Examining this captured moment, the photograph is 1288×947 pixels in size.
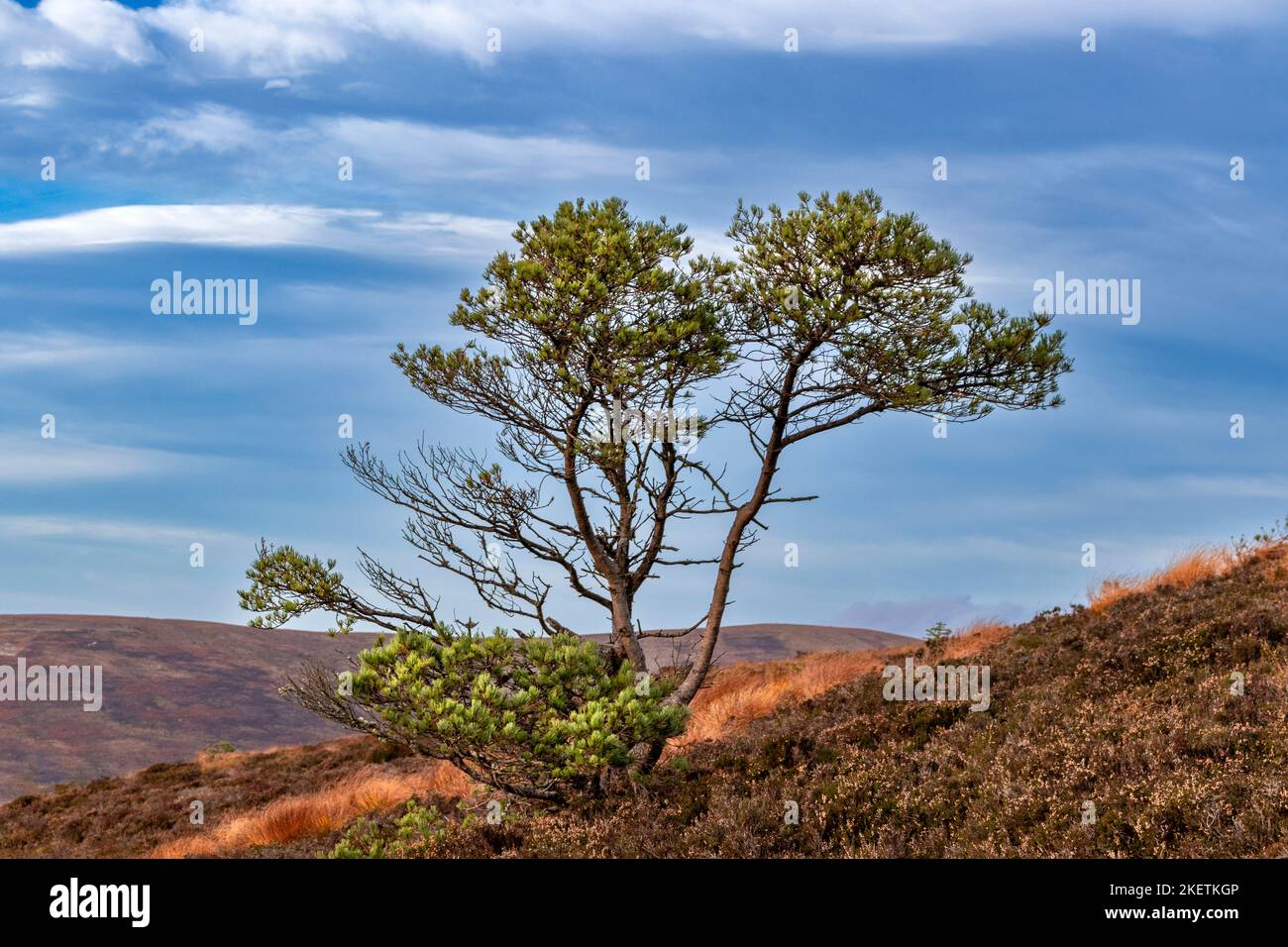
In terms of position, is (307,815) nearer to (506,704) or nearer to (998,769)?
(506,704)

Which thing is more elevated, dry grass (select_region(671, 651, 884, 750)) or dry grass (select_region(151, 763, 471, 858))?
dry grass (select_region(671, 651, 884, 750))

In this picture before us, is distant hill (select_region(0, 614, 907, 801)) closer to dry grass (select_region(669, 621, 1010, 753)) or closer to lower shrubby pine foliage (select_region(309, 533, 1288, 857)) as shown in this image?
dry grass (select_region(669, 621, 1010, 753))

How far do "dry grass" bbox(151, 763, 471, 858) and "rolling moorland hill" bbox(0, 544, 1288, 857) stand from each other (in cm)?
7

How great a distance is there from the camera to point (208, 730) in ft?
132

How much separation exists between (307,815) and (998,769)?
13.7 meters

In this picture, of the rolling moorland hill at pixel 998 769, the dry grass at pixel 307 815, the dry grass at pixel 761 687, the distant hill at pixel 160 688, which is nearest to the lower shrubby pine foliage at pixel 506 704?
the rolling moorland hill at pixel 998 769

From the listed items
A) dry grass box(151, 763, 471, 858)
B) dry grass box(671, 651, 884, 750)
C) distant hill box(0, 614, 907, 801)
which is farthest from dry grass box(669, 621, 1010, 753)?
distant hill box(0, 614, 907, 801)

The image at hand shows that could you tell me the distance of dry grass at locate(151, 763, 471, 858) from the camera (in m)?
18.4

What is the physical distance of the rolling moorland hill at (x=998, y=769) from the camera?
917cm

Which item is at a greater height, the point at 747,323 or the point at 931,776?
the point at 747,323
